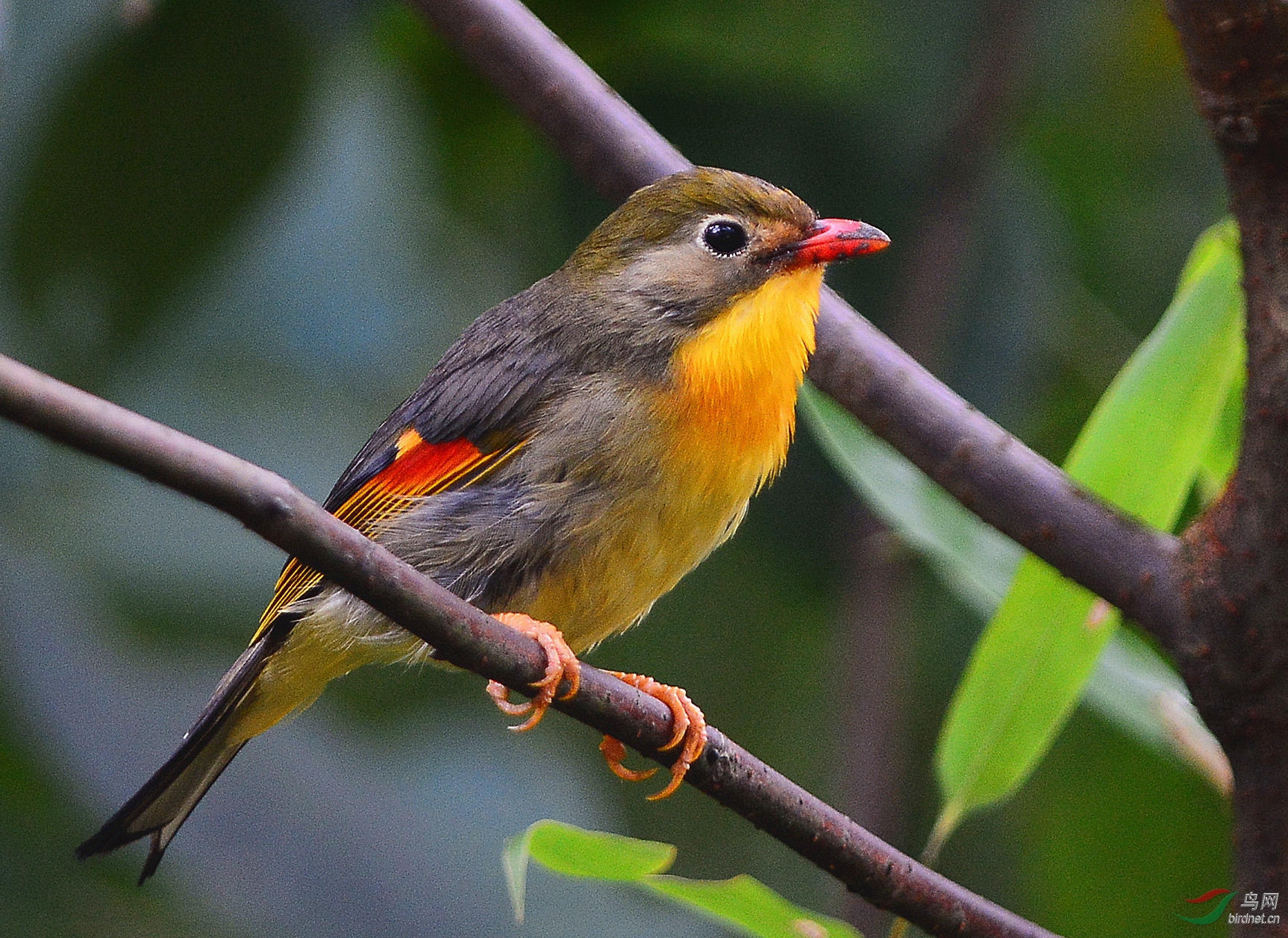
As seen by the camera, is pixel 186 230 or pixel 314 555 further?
pixel 186 230

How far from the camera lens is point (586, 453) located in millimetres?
2455

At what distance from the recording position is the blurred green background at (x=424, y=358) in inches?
145

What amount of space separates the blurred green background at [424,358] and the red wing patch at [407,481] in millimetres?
1111

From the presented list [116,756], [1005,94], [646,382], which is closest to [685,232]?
[646,382]

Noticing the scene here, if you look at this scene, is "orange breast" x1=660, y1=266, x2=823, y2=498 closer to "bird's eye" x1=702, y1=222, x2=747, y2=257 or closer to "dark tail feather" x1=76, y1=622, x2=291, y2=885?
"bird's eye" x1=702, y1=222, x2=747, y2=257

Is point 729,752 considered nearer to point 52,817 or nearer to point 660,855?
point 660,855

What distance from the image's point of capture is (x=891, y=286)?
13.1 feet

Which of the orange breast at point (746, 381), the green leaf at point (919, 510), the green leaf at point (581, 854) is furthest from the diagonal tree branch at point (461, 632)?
the green leaf at point (919, 510)

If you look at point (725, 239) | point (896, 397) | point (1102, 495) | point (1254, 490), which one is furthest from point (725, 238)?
point (1254, 490)

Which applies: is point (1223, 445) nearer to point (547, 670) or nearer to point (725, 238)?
point (725, 238)

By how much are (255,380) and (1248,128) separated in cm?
270

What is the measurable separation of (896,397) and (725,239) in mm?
480

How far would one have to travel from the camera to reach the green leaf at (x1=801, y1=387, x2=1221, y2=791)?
2746mm

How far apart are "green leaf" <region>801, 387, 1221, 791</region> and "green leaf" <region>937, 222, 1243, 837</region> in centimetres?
20
